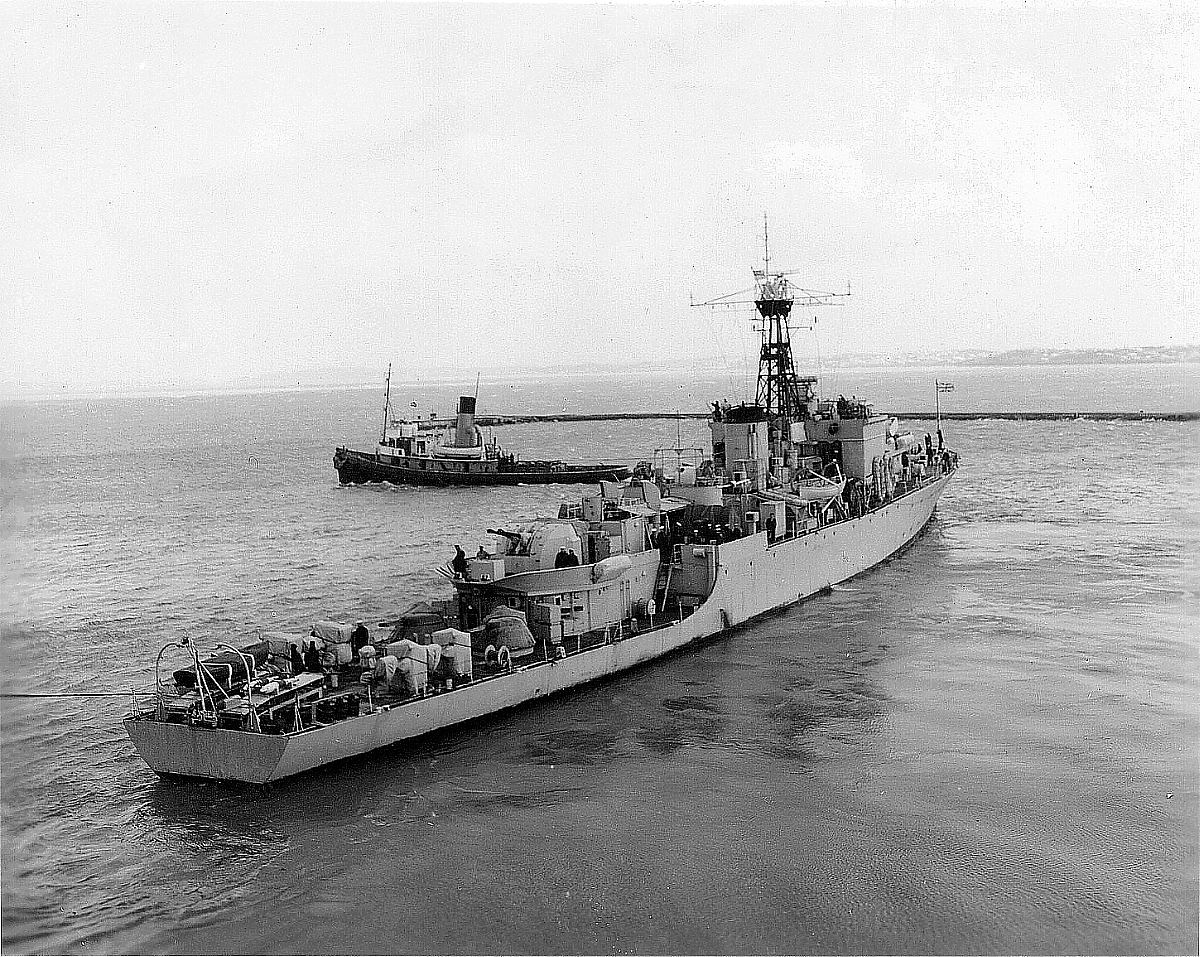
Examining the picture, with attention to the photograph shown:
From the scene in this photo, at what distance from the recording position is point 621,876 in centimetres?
1278

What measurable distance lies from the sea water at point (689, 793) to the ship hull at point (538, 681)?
0.34 meters

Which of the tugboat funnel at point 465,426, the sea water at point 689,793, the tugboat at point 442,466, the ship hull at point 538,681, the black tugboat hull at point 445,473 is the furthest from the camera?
the tugboat funnel at point 465,426

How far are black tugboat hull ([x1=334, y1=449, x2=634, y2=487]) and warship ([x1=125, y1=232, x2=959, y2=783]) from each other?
23.2 m

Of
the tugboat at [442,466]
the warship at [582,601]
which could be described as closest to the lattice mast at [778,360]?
the warship at [582,601]

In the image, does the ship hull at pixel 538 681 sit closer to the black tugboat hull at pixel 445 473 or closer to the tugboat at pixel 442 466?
the tugboat at pixel 442 466

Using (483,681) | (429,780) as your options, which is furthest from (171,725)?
(483,681)

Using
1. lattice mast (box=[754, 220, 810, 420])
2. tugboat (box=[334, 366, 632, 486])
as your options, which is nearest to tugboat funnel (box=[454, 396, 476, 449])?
tugboat (box=[334, 366, 632, 486])

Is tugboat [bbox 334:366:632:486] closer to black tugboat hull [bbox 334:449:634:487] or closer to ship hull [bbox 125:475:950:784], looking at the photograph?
black tugboat hull [bbox 334:449:634:487]

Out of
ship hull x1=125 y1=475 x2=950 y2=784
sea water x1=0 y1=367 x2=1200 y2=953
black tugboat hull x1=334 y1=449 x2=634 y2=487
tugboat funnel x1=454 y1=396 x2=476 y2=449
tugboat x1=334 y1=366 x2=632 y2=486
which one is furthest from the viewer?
tugboat funnel x1=454 y1=396 x2=476 y2=449

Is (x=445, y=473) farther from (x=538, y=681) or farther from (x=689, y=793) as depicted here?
(x=689, y=793)

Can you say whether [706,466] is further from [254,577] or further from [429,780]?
[429,780]

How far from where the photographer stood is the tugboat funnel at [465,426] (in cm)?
6019

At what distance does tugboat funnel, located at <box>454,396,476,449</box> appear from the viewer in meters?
60.2

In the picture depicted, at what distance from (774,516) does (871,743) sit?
9.83 m
